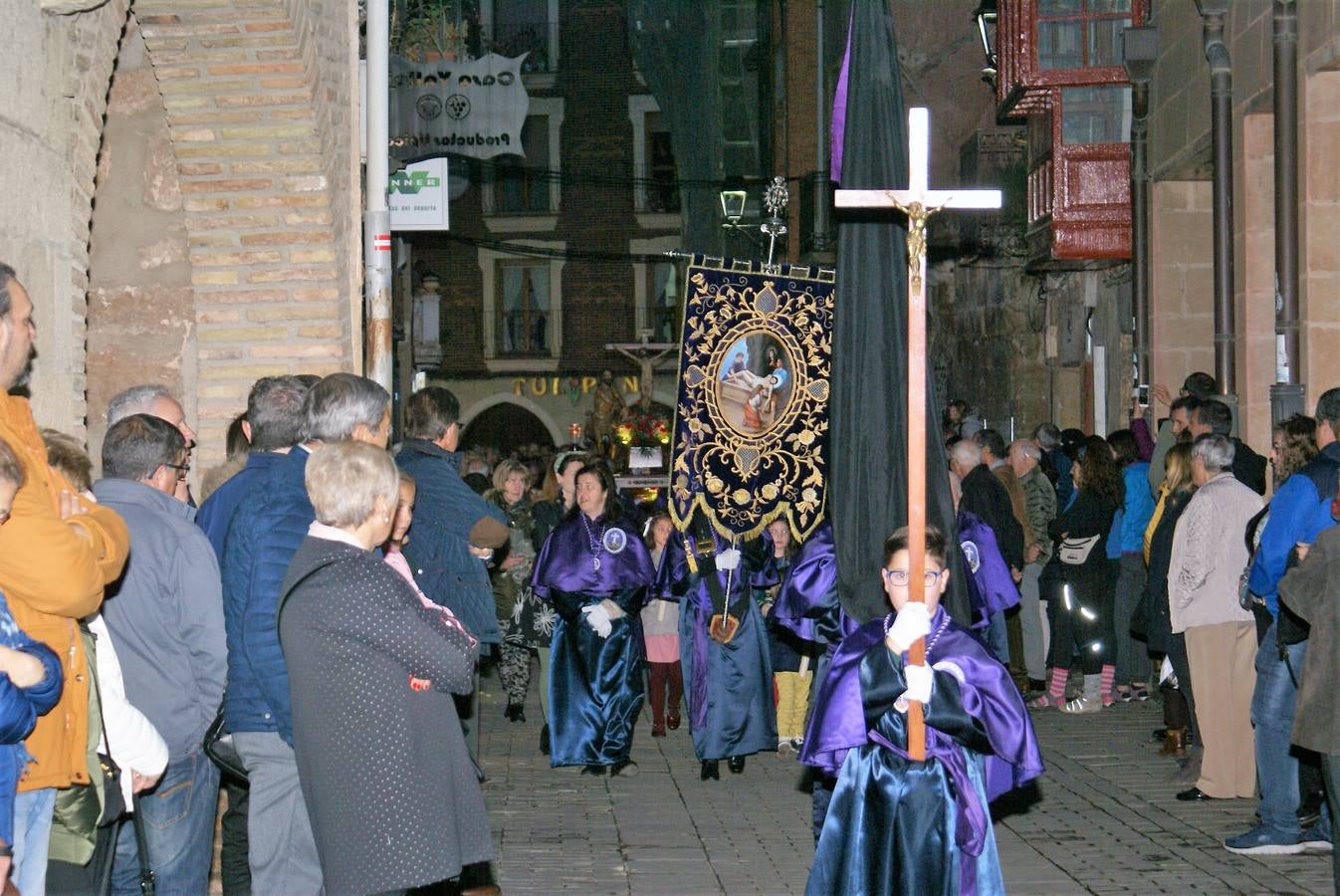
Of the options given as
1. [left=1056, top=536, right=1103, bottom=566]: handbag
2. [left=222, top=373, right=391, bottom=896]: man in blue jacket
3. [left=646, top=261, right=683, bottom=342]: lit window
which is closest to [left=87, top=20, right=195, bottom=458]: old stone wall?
[left=222, top=373, right=391, bottom=896]: man in blue jacket

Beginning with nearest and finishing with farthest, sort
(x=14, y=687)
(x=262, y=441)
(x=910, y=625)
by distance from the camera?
(x=14, y=687), (x=910, y=625), (x=262, y=441)

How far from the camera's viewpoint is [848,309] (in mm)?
6676

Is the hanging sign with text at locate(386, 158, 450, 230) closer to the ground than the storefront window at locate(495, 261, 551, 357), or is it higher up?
closer to the ground

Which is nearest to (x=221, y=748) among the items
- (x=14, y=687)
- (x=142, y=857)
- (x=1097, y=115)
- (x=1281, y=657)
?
(x=142, y=857)

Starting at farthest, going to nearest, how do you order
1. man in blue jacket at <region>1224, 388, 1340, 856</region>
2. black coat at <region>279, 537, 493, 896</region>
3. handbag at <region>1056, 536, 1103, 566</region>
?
handbag at <region>1056, 536, 1103, 566</region> → man in blue jacket at <region>1224, 388, 1340, 856</region> → black coat at <region>279, 537, 493, 896</region>

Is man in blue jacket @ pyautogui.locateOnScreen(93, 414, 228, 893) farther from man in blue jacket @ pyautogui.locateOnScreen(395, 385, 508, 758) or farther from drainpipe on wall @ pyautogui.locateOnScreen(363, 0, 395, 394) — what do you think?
drainpipe on wall @ pyautogui.locateOnScreen(363, 0, 395, 394)

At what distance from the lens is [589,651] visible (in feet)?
35.3

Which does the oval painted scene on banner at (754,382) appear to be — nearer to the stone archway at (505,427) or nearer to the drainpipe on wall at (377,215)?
the drainpipe on wall at (377,215)

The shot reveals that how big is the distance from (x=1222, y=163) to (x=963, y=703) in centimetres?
906

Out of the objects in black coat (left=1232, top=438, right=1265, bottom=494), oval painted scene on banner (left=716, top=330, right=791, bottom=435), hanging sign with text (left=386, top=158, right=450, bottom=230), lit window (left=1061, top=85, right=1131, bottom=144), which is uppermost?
lit window (left=1061, top=85, right=1131, bottom=144)

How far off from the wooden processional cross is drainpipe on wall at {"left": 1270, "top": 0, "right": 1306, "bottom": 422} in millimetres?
6590

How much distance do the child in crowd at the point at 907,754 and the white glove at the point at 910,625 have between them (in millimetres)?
126

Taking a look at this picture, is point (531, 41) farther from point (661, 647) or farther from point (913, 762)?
point (913, 762)

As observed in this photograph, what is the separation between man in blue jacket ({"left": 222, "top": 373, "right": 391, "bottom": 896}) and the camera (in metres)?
5.35
